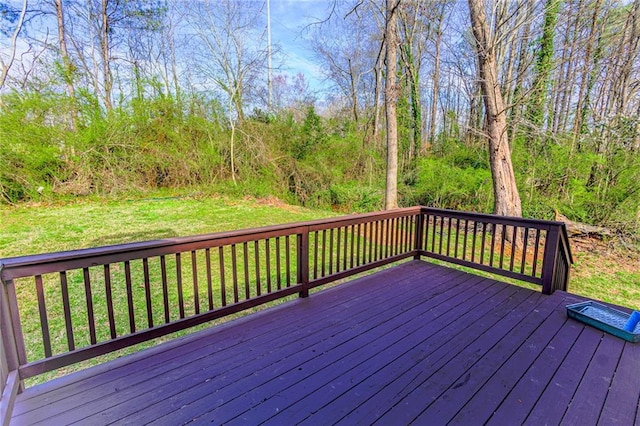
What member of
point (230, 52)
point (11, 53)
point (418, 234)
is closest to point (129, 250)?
point (418, 234)

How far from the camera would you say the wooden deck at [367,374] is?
5.16 feet

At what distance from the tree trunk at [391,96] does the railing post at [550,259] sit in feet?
12.8

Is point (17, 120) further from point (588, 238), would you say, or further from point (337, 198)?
point (588, 238)

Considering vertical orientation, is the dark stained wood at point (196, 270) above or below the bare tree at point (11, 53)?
below

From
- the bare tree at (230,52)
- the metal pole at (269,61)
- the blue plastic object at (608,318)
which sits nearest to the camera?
the blue plastic object at (608,318)

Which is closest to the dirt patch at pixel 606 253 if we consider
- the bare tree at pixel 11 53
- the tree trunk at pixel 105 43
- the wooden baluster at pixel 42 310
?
the wooden baluster at pixel 42 310

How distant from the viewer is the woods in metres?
6.01

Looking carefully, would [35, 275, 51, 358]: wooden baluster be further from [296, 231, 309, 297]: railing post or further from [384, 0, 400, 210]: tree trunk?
[384, 0, 400, 210]: tree trunk

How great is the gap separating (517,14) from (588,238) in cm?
441

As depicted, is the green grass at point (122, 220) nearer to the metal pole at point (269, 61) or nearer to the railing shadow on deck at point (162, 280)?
the railing shadow on deck at point (162, 280)

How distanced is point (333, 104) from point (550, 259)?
11601 mm

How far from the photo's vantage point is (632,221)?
5.72 meters

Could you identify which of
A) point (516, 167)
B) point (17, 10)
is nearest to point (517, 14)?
point (516, 167)

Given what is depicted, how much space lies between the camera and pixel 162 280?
2.07 m
